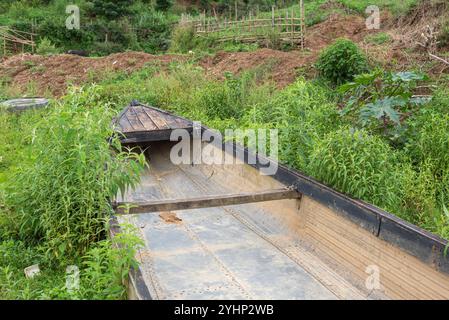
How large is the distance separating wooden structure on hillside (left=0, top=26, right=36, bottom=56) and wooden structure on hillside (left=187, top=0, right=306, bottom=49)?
7310 mm

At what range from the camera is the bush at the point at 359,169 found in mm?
3756

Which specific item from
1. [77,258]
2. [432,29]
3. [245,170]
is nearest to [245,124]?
[245,170]

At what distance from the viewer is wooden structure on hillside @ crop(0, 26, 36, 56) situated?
2047 cm

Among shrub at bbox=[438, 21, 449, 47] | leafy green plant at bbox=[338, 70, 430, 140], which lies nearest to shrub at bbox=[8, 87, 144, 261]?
leafy green plant at bbox=[338, 70, 430, 140]

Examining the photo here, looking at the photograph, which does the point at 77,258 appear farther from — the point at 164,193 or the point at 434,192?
the point at 434,192

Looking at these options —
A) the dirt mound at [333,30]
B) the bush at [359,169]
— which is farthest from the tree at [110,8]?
the bush at [359,169]

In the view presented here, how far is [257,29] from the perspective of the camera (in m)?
17.5

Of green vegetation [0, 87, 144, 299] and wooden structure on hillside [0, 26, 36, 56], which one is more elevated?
wooden structure on hillside [0, 26, 36, 56]

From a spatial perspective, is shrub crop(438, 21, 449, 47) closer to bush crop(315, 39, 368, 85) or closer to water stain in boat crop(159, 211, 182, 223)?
bush crop(315, 39, 368, 85)

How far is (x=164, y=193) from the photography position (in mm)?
5980

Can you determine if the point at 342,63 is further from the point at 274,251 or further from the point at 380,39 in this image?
the point at 274,251

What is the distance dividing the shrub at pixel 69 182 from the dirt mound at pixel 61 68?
303 inches

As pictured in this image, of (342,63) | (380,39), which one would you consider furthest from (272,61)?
(380,39)

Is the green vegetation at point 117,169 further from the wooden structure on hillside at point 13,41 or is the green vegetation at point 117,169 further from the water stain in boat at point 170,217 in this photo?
the wooden structure on hillside at point 13,41
